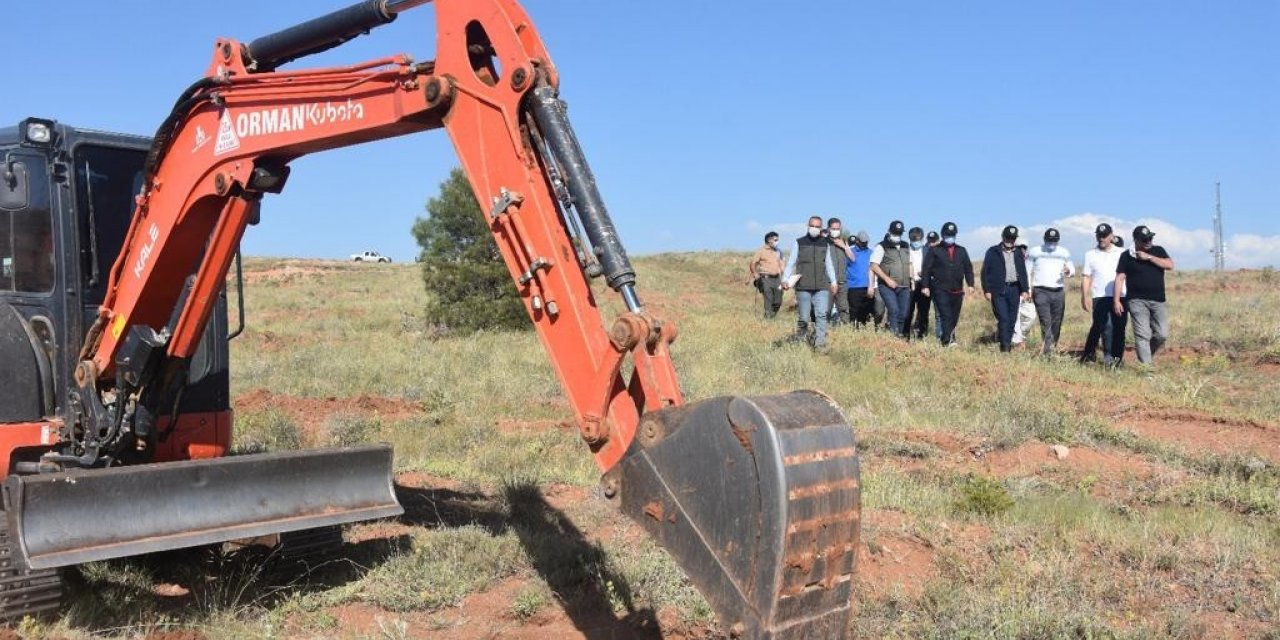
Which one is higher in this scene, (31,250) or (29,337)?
(31,250)

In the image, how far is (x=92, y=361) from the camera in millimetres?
5980

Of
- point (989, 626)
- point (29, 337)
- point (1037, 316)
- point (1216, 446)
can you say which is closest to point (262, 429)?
point (29, 337)

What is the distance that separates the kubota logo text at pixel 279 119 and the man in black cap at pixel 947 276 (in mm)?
11831

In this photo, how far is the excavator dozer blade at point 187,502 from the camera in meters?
5.20

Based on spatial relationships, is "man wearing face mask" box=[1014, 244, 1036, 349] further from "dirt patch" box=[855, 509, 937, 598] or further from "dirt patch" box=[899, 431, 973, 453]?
"dirt patch" box=[855, 509, 937, 598]

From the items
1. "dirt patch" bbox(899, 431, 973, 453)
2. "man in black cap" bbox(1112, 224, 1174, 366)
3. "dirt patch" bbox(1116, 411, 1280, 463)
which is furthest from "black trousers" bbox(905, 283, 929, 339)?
"dirt patch" bbox(899, 431, 973, 453)

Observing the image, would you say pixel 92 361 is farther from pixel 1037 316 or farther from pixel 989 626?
pixel 1037 316

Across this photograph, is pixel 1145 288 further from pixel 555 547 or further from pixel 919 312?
pixel 555 547

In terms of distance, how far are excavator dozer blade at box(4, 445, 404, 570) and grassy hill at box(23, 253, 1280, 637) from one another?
466mm

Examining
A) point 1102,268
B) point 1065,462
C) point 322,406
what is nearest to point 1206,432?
point 1065,462

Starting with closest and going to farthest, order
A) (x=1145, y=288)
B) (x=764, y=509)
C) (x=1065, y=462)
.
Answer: (x=764, y=509)
(x=1065, y=462)
(x=1145, y=288)

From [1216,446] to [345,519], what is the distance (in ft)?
25.9

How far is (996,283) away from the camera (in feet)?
50.7

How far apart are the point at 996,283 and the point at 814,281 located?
277 centimetres
